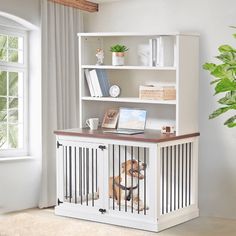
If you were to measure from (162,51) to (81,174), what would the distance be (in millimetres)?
1423

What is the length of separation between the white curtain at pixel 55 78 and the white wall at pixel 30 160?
0.28 feet

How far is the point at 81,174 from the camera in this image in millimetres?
5578

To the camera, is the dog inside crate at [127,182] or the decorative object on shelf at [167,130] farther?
the decorative object on shelf at [167,130]

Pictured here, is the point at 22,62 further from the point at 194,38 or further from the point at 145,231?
the point at 145,231

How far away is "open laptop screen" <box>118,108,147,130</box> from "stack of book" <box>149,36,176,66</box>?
519mm

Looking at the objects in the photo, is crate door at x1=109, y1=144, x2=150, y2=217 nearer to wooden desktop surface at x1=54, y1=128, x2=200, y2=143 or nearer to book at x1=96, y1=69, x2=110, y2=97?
wooden desktop surface at x1=54, y1=128, x2=200, y2=143

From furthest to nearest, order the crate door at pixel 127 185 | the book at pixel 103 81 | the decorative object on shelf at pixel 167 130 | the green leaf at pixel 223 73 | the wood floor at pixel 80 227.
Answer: the book at pixel 103 81 < the decorative object on shelf at pixel 167 130 < the crate door at pixel 127 185 < the wood floor at pixel 80 227 < the green leaf at pixel 223 73

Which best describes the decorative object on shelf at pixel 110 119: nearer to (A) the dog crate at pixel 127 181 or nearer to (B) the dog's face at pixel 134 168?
(A) the dog crate at pixel 127 181

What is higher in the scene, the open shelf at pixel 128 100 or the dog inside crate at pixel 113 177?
the open shelf at pixel 128 100

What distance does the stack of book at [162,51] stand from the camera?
213 inches

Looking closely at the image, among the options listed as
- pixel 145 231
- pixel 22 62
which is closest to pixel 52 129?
pixel 22 62

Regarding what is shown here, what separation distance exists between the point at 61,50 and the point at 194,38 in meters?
1.45

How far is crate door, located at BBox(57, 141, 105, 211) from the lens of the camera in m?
5.42

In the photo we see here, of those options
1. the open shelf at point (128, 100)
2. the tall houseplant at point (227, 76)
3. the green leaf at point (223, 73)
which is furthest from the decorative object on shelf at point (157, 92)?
the green leaf at point (223, 73)
